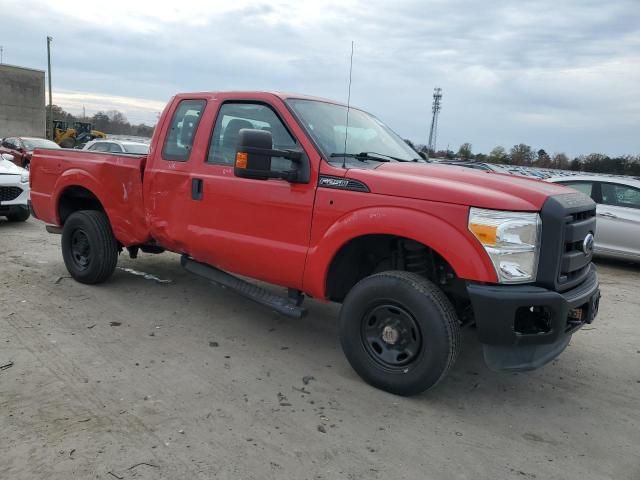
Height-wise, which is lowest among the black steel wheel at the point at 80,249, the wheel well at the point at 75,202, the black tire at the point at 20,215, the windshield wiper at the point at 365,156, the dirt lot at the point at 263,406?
the dirt lot at the point at 263,406

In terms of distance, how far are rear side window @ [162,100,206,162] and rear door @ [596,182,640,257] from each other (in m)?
6.86

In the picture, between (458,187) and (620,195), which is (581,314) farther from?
(620,195)

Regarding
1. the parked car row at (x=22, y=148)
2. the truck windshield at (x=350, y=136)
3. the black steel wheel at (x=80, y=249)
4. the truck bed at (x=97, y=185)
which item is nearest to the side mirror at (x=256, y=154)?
the truck windshield at (x=350, y=136)

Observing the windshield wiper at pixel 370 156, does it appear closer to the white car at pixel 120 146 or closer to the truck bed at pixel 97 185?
the truck bed at pixel 97 185

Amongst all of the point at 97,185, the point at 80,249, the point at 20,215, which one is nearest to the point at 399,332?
the point at 97,185

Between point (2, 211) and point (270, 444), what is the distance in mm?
8412

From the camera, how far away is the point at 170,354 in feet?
13.7

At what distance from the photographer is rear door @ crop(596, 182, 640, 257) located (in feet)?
27.8

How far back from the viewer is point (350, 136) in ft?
14.3

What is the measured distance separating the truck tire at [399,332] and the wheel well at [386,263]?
0.79 ft

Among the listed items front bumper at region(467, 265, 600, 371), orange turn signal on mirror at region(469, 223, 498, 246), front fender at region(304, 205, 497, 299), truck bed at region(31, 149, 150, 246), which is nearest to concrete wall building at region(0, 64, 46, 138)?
truck bed at region(31, 149, 150, 246)

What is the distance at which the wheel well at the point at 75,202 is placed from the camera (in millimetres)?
6023

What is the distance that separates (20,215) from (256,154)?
7812 millimetres

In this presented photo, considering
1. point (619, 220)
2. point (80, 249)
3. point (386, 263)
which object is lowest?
point (80, 249)
